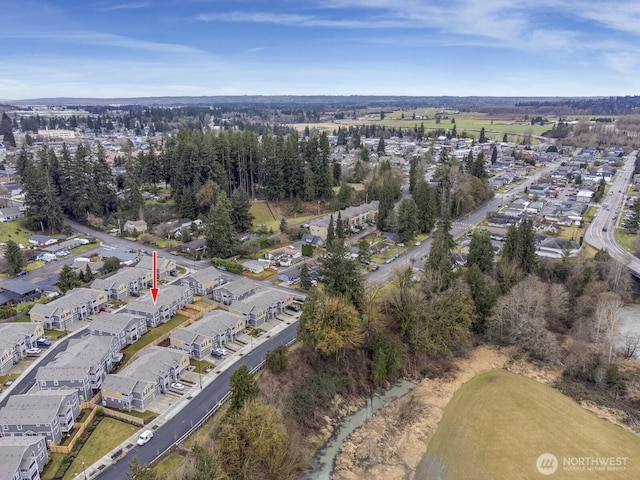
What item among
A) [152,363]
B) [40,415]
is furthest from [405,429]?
[40,415]

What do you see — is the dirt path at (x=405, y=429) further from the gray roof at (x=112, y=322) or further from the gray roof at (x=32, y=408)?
the gray roof at (x=112, y=322)

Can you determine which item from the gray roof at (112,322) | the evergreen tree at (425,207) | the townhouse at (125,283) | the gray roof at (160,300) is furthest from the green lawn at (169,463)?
the evergreen tree at (425,207)

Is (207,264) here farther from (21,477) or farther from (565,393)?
(565,393)

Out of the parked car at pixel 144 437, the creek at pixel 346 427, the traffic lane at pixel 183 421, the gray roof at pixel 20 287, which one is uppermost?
the gray roof at pixel 20 287

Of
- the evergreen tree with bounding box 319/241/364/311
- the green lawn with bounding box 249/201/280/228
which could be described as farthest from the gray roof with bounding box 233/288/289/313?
the green lawn with bounding box 249/201/280/228

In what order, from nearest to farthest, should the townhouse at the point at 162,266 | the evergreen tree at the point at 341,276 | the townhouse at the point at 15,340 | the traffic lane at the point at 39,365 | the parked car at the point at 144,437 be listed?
1. the parked car at the point at 144,437
2. the traffic lane at the point at 39,365
3. the townhouse at the point at 15,340
4. the evergreen tree at the point at 341,276
5. the townhouse at the point at 162,266

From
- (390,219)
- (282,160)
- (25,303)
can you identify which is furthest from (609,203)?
(25,303)

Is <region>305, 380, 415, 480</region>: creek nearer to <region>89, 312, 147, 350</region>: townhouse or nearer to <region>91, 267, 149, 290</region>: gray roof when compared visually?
<region>89, 312, 147, 350</region>: townhouse
